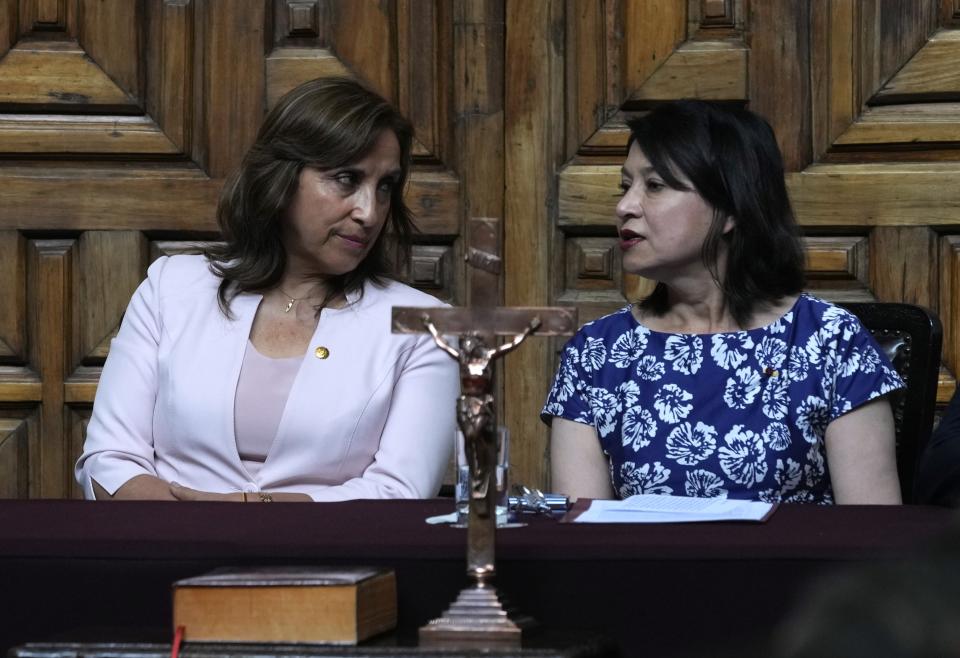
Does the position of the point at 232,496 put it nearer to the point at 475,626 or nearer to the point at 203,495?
the point at 203,495

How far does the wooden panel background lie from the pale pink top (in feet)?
3.11

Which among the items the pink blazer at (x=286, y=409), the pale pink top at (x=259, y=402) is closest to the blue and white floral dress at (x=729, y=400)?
the pink blazer at (x=286, y=409)

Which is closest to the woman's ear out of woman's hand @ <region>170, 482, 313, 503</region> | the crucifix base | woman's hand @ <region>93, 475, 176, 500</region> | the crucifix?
woman's hand @ <region>170, 482, 313, 503</region>

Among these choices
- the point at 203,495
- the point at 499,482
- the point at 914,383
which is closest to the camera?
the point at 499,482

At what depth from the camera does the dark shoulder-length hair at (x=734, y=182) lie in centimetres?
276

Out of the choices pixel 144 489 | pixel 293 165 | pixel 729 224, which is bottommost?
pixel 144 489

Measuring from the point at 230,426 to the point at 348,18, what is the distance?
4.80 feet

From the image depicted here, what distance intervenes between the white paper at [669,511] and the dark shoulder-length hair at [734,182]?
942 millimetres

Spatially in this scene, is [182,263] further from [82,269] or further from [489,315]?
[489,315]

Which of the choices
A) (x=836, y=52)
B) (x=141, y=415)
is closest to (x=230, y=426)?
(x=141, y=415)

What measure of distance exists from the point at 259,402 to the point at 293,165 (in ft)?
1.68

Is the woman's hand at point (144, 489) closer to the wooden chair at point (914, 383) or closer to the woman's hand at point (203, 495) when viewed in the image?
the woman's hand at point (203, 495)

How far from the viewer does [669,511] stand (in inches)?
70.1

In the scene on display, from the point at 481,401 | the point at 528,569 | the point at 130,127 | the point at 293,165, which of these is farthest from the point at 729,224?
the point at 130,127
